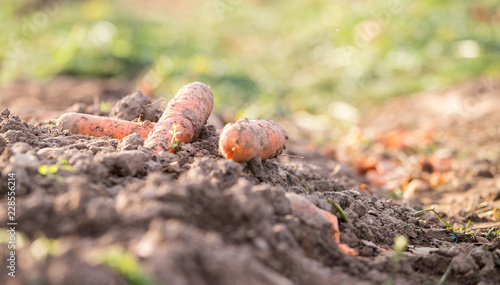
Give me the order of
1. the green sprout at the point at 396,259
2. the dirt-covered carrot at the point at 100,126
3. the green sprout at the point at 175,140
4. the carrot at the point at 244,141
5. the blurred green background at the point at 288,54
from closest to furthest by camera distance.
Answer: the green sprout at the point at 396,259 < the carrot at the point at 244,141 < the green sprout at the point at 175,140 < the dirt-covered carrot at the point at 100,126 < the blurred green background at the point at 288,54

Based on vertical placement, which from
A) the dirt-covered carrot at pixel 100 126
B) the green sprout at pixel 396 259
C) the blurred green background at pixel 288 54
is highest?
the blurred green background at pixel 288 54

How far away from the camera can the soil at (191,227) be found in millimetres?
1763

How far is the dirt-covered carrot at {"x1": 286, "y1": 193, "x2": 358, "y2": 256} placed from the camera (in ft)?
8.45

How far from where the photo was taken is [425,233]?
10.4 feet

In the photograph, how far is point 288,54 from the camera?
1385 cm

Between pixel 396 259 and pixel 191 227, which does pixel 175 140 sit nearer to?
pixel 191 227

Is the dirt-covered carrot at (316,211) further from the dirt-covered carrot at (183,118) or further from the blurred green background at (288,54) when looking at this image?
the blurred green background at (288,54)

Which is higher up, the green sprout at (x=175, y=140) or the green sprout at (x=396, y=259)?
the green sprout at (x=175, y=140)

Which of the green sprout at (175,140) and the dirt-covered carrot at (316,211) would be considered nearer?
the dirt-covered carrot at (316,211)

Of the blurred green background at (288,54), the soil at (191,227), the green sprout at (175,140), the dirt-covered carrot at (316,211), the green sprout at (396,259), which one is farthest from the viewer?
the blurred green background at (288,54)

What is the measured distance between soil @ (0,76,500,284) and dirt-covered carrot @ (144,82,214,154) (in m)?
0.12

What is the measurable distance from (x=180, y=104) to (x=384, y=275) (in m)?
1.90

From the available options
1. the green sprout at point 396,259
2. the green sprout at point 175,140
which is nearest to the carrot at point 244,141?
the green sprout at point 175,140

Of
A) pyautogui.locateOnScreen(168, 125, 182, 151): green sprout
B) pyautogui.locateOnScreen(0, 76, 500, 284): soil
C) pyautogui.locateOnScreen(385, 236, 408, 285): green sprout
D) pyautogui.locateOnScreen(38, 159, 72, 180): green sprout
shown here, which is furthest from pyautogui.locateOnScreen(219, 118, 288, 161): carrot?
pyautogui.locateOnScreen(385, 236, 408, 285): green sprout
